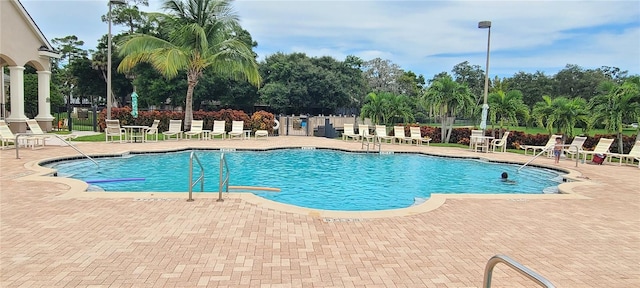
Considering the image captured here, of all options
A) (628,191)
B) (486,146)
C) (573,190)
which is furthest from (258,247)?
(486,146)

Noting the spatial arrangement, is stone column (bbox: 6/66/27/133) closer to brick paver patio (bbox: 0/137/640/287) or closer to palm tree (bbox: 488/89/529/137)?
brick paver patio (bbox: 0/137/640/287)

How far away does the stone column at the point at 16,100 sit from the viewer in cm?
1891

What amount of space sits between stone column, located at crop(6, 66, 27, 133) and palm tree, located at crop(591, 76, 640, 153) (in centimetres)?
2523

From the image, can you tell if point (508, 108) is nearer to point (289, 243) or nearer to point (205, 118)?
point (205, 118)

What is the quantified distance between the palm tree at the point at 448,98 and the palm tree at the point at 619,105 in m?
5.98

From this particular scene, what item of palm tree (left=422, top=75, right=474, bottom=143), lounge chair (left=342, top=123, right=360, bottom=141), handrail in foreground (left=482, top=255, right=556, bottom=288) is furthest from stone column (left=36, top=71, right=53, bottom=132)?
handrail in foreground (left=482, top=255, right=556, bottom=288)

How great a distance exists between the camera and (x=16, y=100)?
62.6 ft

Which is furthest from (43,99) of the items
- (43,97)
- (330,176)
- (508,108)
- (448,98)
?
(508,108)

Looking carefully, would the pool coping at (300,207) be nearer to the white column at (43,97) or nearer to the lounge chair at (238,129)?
the lounge chair at (238,129)

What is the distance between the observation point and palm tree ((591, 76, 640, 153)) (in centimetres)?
1473

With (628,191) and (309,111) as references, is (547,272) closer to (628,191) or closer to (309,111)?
(628,191)

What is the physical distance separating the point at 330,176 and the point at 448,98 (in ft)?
37.9

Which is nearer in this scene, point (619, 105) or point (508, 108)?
point (619, 105)

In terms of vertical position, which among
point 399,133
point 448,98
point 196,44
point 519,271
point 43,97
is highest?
point 196,44
